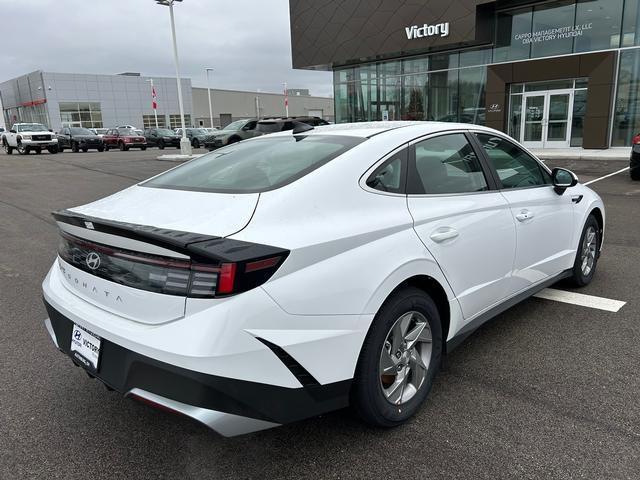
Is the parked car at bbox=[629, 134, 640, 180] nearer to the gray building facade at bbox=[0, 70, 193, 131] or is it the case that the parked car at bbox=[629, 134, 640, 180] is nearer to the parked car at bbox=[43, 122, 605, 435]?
the parked car at bbox=[43, 122, 605, 435]

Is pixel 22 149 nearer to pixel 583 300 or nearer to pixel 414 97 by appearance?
pixel 414 97

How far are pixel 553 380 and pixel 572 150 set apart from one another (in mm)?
20125

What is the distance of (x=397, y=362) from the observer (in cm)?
274

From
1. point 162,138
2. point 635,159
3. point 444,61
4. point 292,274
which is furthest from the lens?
point 162,138

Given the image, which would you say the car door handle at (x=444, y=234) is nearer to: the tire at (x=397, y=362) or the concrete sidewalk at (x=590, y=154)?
the tire at (x=397, y=362)

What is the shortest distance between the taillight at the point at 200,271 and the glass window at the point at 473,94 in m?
23.1

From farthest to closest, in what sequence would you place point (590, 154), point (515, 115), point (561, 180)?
point (515, 115)
point (590, 154)
point (561, 180)

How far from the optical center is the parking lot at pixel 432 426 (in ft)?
8.11

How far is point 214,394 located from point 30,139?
1328 inches

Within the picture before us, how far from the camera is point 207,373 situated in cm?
204

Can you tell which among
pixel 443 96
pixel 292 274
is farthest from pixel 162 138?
pixel 292 274

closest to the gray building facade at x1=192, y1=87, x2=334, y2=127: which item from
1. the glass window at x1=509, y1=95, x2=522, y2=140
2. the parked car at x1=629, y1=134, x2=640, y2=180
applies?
the glass window at x1=509, y1=95, x2=522, y2=140

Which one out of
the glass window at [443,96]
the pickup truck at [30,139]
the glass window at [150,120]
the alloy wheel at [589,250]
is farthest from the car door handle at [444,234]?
the glass window at [150,120]

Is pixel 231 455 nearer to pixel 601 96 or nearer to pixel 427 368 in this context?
pixel 427 368
